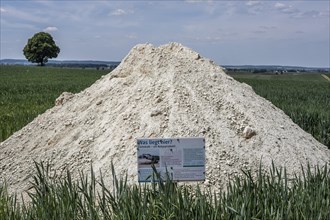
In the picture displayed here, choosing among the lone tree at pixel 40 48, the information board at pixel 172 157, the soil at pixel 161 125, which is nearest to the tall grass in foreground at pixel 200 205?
the information board at pixel 172 157

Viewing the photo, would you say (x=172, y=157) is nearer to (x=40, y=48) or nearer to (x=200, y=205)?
(x=200, y=205)

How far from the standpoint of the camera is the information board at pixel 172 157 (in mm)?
4266

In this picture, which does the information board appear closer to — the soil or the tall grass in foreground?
the tall grass in foreground

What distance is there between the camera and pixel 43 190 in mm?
4145

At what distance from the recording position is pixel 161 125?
18.5 feet

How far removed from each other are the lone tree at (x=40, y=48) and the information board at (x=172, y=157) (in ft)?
305

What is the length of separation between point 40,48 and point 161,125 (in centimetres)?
9283

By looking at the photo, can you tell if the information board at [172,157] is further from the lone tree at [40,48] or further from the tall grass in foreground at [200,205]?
the lone tree at [40,48]

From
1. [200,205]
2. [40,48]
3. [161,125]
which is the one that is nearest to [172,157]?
[200,205]

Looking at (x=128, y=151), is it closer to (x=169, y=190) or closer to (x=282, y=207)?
(x=169, y=190)

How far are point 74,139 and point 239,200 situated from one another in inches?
119

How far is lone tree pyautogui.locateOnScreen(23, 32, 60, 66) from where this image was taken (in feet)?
311

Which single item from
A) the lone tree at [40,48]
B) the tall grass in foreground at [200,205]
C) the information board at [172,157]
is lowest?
the tall grass in foreground at [200,205]

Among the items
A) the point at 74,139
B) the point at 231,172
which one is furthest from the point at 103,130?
the point at 231,172
